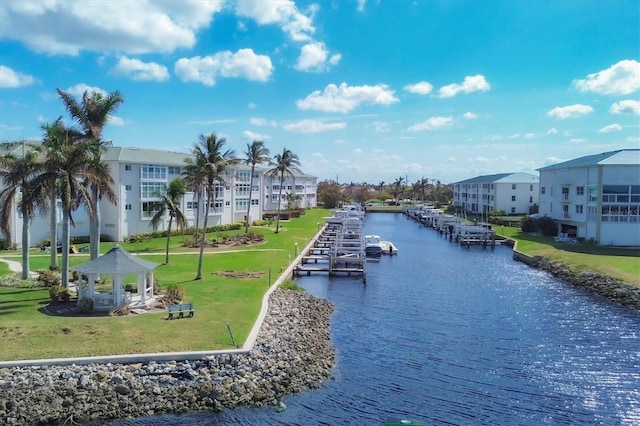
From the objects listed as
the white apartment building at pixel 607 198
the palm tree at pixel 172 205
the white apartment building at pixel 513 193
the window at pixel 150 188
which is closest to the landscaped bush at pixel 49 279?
the palm tree at pixel 172 205

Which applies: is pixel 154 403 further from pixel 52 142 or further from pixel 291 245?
pixel 291 245

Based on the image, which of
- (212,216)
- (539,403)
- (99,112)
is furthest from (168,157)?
(539,403)

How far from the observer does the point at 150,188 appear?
6269cm

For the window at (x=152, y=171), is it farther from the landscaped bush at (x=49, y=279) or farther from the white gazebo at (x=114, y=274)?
the white gazebo at (x=114, y=274)

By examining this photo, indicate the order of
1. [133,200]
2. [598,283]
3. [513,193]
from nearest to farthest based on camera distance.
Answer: [598,283]
[133,200]
[513,193]

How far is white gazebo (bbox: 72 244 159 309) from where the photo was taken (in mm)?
26781

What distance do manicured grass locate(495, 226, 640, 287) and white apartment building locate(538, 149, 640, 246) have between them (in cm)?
238

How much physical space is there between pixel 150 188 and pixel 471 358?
159 ft

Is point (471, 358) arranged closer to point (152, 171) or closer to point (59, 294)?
point (59, 294)

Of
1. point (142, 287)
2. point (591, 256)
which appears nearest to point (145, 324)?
point (142, 287)

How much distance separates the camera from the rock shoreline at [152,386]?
59.3 ft

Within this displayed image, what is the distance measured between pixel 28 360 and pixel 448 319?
75.9ft

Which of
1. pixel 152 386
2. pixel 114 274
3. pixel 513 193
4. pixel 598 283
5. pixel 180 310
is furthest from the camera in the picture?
pixel 513 193

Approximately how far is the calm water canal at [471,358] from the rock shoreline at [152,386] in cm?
70
